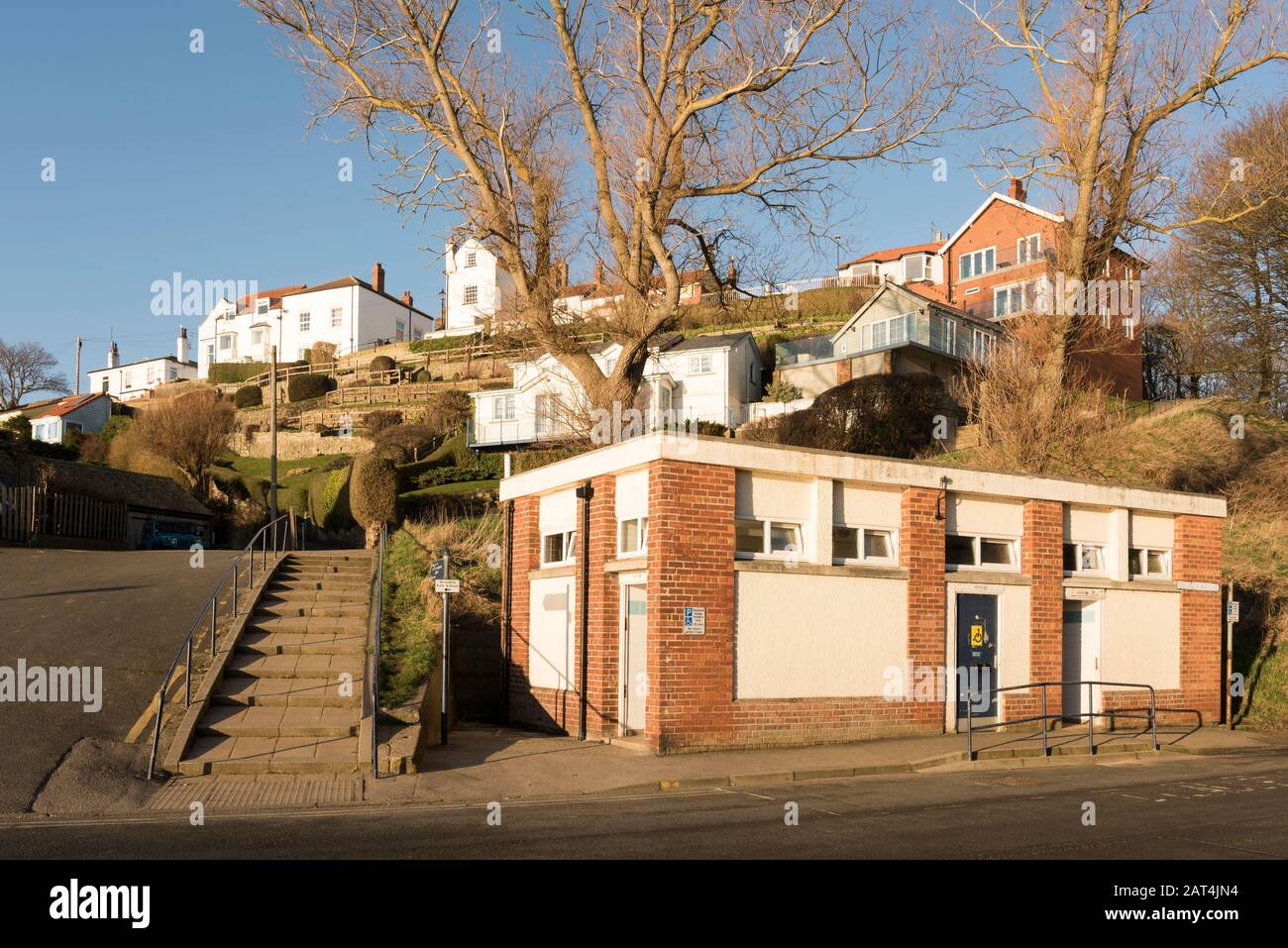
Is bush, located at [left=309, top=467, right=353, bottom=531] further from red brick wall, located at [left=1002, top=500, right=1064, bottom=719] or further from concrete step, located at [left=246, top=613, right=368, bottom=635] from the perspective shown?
red brick wall, located at [left=1002, top=500, right=1064, bottom=719]

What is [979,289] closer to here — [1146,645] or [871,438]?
[871,438]

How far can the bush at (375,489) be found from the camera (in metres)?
27.8

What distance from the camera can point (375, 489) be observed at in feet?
91.3

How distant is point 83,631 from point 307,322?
7399 cm

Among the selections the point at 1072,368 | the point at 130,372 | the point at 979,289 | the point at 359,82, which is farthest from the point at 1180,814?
the point at 130,372

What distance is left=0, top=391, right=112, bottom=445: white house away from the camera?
71.5 m

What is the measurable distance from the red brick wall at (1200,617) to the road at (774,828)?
781 centimetres

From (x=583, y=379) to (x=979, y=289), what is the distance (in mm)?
37841

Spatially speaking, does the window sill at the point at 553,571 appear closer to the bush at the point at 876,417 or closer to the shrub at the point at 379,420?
the bush at the point at 876,417

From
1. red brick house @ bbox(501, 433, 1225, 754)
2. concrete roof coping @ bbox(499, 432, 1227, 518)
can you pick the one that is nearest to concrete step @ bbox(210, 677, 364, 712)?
red brick house @ bbox(501, 433, 1225, 754)

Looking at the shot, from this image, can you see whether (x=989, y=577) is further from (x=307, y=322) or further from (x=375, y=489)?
(x=307, y=322)

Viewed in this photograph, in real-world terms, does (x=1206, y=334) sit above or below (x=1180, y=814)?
above

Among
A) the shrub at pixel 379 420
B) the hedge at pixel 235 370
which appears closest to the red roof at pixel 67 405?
the hedge at pixel 235 370
